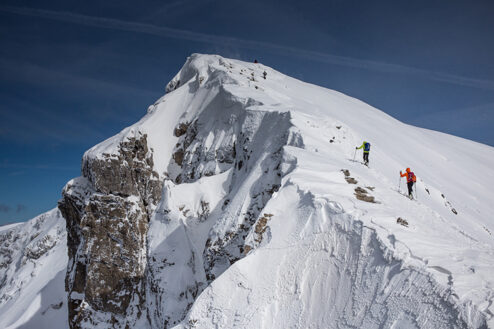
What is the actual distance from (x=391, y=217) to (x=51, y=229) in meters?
64.0

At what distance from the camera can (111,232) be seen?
21.2 m

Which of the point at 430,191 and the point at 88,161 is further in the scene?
the point at 88,161

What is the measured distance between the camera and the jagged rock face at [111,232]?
2014 centimetres

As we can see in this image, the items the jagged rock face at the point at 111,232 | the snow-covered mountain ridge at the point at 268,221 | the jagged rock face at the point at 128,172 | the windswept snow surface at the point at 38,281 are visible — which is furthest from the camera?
the windswept snow surface at the point at 38,281

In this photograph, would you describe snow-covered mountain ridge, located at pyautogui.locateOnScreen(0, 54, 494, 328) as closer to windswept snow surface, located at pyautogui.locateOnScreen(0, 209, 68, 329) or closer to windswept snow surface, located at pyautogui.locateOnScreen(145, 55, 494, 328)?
windswept snow surface, located at pyautogui.locateOnScreen(145, 55, 494, 328)

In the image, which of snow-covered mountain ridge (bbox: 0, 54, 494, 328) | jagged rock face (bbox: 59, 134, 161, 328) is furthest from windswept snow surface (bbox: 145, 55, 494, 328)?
jagged rock face (bbox: 59, 134, 161, 328)

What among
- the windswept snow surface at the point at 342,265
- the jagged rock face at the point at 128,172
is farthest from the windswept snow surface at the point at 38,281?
the windswept snow surface at the point at 342,265

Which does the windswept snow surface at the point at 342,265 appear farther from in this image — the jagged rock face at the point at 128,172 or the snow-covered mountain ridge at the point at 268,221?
the jagged rock face at the point at 128,172

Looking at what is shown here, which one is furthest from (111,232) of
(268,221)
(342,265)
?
(342,265)

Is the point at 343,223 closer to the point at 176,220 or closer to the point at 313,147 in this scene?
the point at 313,147

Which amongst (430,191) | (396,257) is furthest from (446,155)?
(396,257)

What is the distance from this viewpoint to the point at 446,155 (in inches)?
1089

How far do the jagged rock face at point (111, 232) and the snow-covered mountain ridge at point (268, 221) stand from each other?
10cm

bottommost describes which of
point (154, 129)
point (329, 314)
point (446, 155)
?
point (329, 314)
